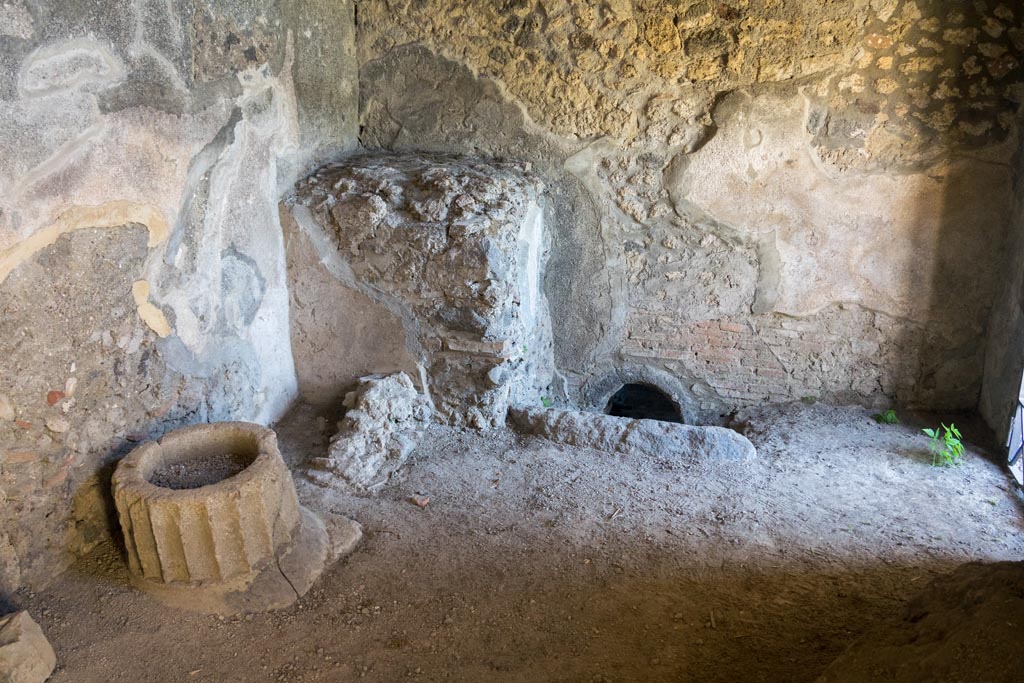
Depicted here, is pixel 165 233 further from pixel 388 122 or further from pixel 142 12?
pixel 388 122

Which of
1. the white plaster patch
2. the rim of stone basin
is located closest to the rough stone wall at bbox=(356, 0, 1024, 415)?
the white plaster patch

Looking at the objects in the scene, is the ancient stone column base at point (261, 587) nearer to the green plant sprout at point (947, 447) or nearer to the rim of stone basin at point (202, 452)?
the rim of stone basin at point (202, 452)

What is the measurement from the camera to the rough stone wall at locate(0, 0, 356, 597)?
86.7 inches

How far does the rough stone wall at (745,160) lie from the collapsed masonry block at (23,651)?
8.82 ft

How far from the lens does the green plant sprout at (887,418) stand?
3709 millimetres

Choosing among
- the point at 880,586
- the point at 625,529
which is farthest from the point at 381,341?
the point at 880,586

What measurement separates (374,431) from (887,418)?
249 cm

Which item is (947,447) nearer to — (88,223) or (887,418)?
(887,418)

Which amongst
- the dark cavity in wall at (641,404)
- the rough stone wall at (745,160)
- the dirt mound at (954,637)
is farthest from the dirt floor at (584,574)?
the dark cavity in wall at (641,404)

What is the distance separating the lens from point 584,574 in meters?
2.51

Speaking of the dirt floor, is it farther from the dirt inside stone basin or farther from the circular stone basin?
the dirt inside stone basin

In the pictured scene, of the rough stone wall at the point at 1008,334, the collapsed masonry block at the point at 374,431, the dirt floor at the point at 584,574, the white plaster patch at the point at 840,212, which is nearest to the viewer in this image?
the dirt floor at the point at 584,574

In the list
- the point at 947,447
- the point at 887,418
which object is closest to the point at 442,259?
the point at 887,418

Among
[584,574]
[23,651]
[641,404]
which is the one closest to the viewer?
[23,651]
